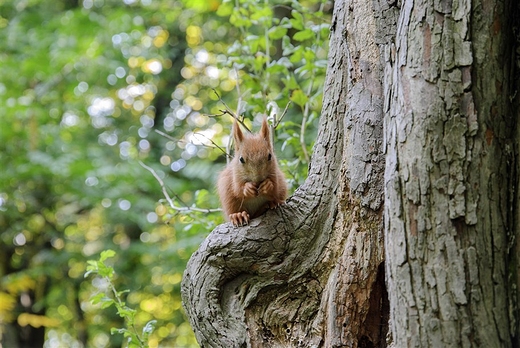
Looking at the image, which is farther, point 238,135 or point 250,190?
point 238,135

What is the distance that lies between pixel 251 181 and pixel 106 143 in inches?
245

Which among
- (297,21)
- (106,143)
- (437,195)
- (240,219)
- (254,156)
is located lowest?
(106,143)

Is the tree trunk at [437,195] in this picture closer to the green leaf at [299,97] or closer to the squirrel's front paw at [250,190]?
the squirrel's front paw at [250,190]

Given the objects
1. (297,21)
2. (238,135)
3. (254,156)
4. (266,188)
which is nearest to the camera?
(266,188)

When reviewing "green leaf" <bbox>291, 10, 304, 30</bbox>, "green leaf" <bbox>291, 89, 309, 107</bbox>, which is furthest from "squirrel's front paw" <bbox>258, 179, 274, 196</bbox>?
"green leaf" <bbox>291, 10, 304, 30</bbox>

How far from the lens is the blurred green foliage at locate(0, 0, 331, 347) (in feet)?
20.6

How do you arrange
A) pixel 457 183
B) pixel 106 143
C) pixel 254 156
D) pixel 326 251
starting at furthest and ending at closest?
pixel 106 143, pixel 254 156, pixel 326 251, pixel 457 183

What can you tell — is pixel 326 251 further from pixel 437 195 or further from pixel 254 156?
pixel 437 195

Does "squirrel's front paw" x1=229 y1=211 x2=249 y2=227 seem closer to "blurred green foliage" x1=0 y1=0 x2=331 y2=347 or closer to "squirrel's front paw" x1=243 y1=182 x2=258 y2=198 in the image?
"squirrel's front paw" x1=243 y1=182 x2=258 y2=198

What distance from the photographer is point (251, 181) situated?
2639mm

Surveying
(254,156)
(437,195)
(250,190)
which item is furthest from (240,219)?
(437,195)

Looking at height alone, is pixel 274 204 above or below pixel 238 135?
below

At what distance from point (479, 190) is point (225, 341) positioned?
4.17 ft

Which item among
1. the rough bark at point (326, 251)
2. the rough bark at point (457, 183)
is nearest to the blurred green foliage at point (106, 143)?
the rough bark at point (326, 251)
